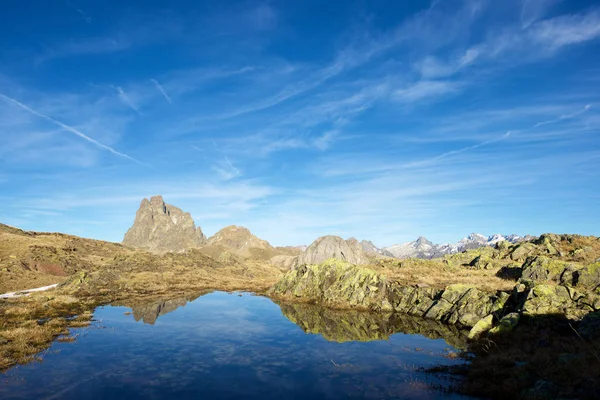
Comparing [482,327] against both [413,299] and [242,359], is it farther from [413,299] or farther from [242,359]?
[242,359]

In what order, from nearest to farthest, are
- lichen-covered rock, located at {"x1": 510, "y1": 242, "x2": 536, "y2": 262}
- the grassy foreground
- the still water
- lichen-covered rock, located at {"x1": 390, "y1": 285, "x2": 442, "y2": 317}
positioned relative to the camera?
the grassy foreground, the still water, lichen-covered rock, located at {"x1": 390, "y1": 285, "x2": 442, "y2": 317}, lichen-covered rock, located at {"x1": 510, "y1": 242, "x2": 536, "y2": 262}

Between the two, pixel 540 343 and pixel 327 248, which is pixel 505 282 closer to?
pixel 540 343

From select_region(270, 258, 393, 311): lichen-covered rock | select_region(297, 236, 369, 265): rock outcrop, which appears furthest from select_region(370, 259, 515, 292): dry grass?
select_region(297, 236, 369, 265): rock outcrop

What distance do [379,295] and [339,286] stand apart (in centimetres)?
779

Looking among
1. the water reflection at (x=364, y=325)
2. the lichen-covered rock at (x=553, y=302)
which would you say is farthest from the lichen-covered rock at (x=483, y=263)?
the lichen-covered rock at (x=553, y=302)

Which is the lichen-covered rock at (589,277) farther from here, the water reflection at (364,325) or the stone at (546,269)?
the water reflection at (364,325)

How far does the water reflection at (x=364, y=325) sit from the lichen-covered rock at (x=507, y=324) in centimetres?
313

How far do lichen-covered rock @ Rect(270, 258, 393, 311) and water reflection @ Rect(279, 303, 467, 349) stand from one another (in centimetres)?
378

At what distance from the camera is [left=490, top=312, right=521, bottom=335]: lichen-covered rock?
29.7 m

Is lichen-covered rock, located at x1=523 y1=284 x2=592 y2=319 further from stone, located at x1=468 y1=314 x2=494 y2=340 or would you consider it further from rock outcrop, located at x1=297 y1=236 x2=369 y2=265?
rock outcrop, located at x1=297 y1=236 x2=369 y2=265

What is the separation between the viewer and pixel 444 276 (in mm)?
64000

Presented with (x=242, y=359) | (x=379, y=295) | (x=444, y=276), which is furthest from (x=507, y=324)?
(x=444, y=276)

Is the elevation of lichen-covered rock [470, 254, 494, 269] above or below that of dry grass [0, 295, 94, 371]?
above

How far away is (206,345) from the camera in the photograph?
103ft
